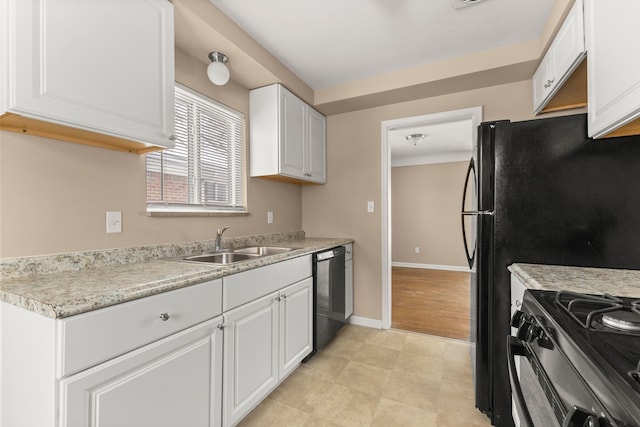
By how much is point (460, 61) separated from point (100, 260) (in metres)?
2.77

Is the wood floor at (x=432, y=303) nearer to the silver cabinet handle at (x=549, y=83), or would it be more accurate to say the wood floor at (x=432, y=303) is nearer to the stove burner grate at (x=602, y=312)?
the stove burner grate at (x=602, y=312)

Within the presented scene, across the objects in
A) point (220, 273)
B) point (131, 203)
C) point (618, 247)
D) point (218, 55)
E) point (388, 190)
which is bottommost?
point (220, 273)

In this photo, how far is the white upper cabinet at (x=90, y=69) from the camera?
0.97 meters

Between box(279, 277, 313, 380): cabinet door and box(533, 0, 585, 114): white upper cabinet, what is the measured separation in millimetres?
2026

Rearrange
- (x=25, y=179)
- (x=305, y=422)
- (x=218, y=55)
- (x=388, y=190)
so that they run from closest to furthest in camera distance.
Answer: (x=25, y=179)
(x=305, y=422)
(x=218, y=55)
(x=388, y=190)

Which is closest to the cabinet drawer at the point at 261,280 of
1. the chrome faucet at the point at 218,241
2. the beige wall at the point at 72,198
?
the chrome faucet at the point at 218,241

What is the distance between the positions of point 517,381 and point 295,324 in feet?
4.61

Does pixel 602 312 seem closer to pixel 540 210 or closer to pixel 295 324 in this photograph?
pixel 540 210

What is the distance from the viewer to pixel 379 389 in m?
1.87

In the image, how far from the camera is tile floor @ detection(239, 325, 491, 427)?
1.60 metres

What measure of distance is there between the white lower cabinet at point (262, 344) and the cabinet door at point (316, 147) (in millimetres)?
1180

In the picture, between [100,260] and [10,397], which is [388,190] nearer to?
[100,260]

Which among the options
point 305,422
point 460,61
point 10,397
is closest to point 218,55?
Result: point 460,61

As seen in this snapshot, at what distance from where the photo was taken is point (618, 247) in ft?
4.23
